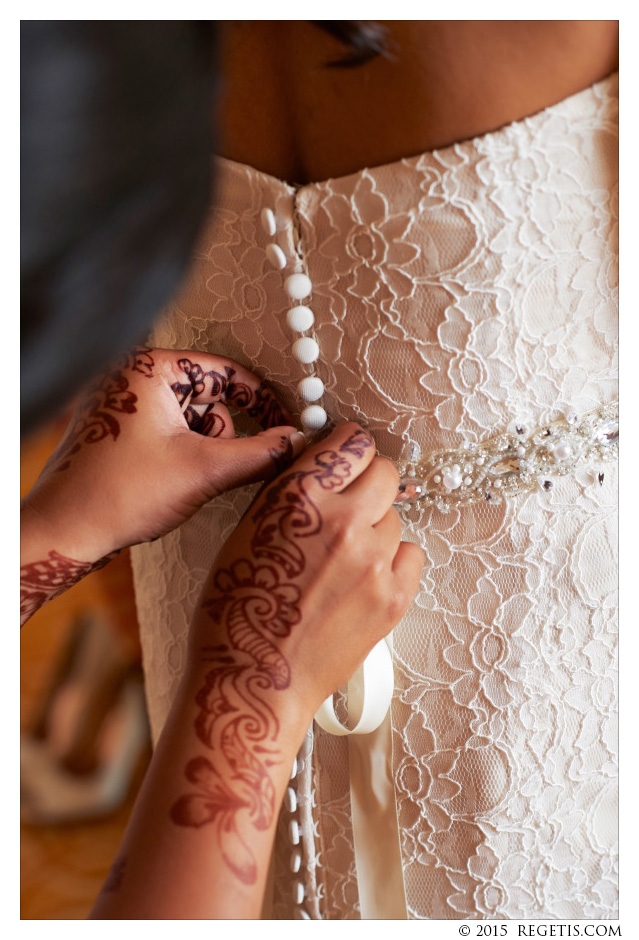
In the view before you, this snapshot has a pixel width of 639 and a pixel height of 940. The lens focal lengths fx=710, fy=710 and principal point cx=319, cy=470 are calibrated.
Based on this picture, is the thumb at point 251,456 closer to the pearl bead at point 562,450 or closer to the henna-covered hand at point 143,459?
the henna-covered hand at point 143,459

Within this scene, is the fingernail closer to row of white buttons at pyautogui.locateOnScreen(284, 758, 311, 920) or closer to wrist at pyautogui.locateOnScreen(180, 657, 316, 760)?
wrist at pyautogui.locateOnScreen(180, 657, 316, 760)

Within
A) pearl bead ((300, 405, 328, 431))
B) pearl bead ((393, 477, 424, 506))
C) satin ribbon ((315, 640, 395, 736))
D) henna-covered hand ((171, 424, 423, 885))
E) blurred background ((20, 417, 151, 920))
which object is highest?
pearl bead ((300, 405, 328, 431))

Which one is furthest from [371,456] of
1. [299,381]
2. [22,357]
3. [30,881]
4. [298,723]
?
[30,881]

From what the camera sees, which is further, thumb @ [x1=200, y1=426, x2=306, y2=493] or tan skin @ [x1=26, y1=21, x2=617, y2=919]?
thumb @ [x1=200, y1=426, x2=306, y2=493]

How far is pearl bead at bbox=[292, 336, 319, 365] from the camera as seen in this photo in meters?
0.69

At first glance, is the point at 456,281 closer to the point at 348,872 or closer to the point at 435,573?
the point at 435,573

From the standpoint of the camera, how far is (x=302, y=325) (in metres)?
0.69

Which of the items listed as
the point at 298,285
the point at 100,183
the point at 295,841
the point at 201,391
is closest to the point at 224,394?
the point at 201,391

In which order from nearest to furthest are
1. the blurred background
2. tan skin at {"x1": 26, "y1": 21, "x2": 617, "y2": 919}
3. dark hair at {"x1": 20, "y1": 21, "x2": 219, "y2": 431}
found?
dark hair at {"x1": 20, "y1": 21, "x2": 219, "y2": 431} < tan skin at {"x1": 26, "y1": 21, "x2": 617, "y2": 919} < the blurred background

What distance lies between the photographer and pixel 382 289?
659 mm

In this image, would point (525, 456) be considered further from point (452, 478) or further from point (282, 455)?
point (282, 455)

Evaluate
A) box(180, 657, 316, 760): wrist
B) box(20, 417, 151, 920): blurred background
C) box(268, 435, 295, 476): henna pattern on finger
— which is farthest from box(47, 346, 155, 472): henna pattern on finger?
box(20, 417, 151, 920): blurred background

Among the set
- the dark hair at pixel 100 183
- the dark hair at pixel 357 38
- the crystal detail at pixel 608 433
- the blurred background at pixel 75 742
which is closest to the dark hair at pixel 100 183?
the dark hair at pixel 100 183

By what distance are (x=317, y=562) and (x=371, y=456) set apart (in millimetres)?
119
